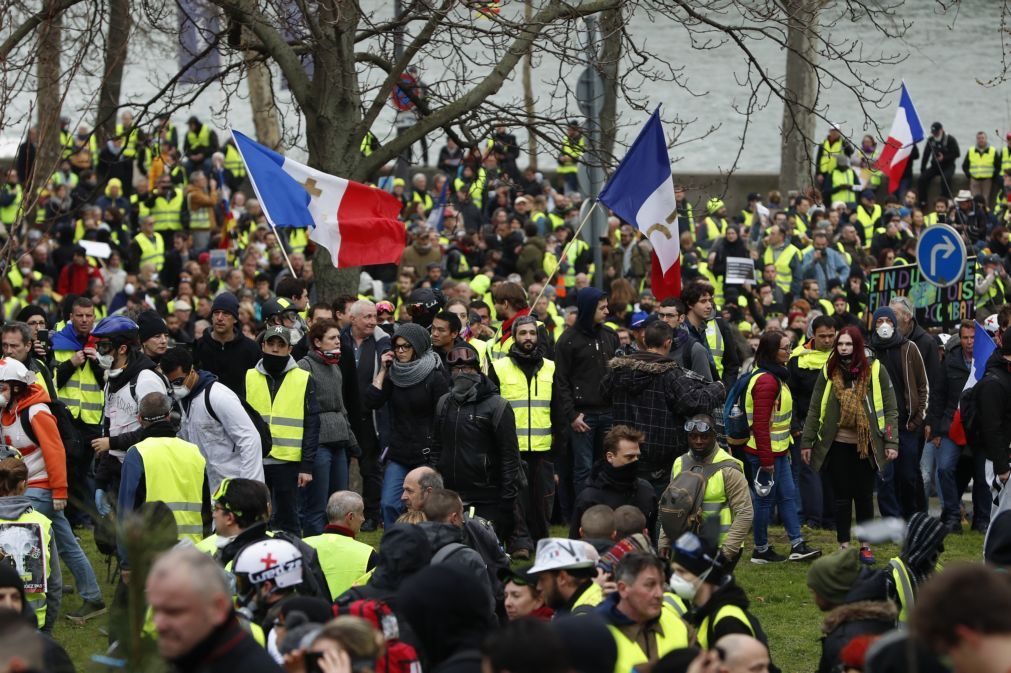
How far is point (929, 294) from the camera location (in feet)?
50.1

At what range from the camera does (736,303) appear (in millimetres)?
18453

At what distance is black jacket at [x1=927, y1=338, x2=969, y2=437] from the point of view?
1302 cm

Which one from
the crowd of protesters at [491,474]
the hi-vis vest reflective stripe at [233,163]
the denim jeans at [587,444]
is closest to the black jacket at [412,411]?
the crowd of protesters at [491,474]

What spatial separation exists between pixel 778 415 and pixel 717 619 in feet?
17.5

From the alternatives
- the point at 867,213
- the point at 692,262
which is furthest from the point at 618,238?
the point at 867,213

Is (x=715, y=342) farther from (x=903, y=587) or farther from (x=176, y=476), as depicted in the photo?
(x=903, y=587)

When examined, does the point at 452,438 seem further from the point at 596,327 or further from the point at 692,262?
the point at 692,262

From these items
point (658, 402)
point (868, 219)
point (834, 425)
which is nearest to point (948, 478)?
point (834, 425)

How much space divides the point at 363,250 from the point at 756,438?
3.30 m

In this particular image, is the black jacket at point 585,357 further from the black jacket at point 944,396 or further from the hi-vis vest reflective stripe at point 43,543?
the hi-vis vest reflective stripe at point 43,543

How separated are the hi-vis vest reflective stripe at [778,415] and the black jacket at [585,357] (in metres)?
1.02

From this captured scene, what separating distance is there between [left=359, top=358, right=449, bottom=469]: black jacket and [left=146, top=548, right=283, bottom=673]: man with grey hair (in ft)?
21.0

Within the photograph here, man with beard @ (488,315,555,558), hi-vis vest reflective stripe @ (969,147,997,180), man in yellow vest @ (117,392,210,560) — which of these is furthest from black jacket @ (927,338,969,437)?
hi-vis vest reflective stripe @ (969,147,997,180)

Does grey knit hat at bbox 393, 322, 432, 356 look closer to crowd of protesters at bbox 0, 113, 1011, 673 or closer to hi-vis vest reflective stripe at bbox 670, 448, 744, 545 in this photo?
crowd of protesters at bbox 0, 113, 1011, 673
